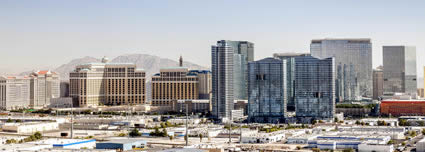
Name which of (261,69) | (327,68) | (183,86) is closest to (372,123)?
(327,68)

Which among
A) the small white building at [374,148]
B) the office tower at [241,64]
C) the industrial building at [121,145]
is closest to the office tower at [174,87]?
the office tower at [241,64]

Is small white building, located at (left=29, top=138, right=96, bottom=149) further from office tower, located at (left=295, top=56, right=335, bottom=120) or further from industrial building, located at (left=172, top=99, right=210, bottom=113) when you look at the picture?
industrial building, located at (left=172, top=99, right=210, bottom=113)

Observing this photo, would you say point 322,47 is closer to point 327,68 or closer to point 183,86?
point 183,86

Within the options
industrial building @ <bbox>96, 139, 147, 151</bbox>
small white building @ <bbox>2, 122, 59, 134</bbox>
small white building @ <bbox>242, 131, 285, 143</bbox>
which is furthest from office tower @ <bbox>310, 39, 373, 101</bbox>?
industrial building @ <bbox>96, 139, 147, 151</bbox>

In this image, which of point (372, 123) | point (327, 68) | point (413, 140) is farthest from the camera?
point (327, 68)

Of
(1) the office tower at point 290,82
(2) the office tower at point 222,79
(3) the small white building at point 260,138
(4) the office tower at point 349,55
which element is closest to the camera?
(3) the small white building at point 260,138

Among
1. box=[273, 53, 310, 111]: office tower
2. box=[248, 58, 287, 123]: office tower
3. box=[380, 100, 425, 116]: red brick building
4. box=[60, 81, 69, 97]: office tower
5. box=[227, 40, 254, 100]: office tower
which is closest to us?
box=[248, 58, 287, 123]: office tower

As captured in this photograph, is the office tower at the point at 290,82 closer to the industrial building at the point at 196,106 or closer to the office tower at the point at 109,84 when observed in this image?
the industrial building at the point at 196,106
